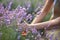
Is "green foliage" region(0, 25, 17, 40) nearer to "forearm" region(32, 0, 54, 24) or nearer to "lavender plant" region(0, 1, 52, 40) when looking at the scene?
"lavender plant" region(0, 1, 52, 40)

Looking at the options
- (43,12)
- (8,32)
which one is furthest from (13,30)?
(43,12)

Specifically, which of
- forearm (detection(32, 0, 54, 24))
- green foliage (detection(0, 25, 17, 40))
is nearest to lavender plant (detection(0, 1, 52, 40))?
green foliage (detection(0, 25, 17, 40))

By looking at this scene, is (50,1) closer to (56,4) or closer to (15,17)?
(56,4)

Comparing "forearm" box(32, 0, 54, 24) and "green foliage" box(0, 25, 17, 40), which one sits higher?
"forearm" box(32, 0, 54, 24)

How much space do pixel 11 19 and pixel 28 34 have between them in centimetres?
17

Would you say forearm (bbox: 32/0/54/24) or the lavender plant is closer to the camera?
the lavender plant

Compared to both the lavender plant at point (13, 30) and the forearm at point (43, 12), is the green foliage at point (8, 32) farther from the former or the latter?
the forearm at point (43, 12)

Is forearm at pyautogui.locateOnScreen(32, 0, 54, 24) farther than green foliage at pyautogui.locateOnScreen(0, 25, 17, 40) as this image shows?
Yes

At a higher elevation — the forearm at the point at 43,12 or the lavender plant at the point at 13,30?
the forearm at the point at 43,12

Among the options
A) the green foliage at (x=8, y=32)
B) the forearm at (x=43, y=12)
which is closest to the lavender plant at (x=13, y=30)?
the green foliage at (x=8, y=32)

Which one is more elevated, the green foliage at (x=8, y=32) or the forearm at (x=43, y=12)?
the forearm at (x=43, y=12)

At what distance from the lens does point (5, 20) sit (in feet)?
5.40

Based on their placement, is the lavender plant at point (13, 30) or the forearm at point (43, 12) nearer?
the lavender plant at point (13, 30)

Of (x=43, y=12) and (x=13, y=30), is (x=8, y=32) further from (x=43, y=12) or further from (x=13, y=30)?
(x=43, y=12)
